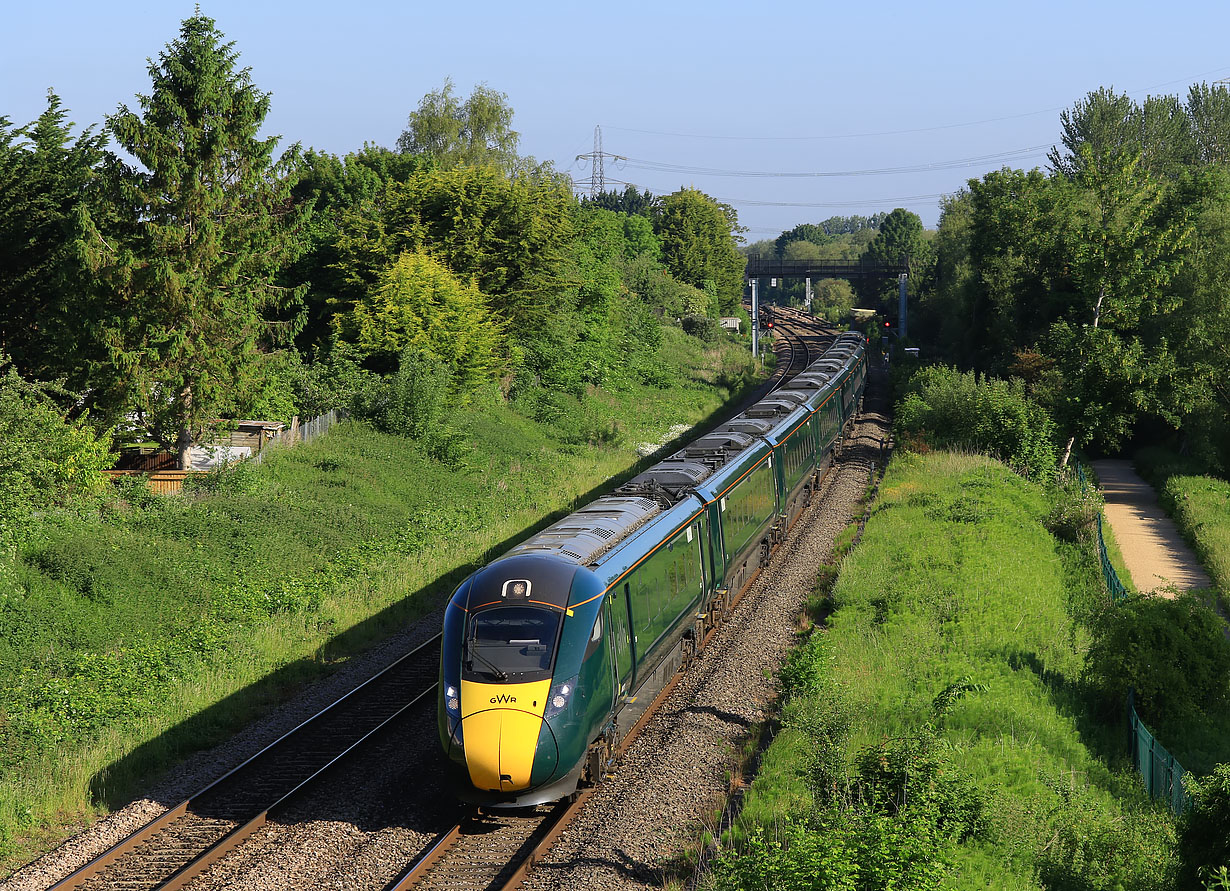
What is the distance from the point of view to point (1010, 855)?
10.8 m

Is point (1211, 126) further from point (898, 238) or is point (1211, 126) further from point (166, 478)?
point (166, 478)

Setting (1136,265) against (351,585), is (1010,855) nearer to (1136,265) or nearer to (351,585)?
(351,585)

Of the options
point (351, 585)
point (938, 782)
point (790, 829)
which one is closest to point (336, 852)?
point (790, 829)

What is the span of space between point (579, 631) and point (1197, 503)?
95.1 ft

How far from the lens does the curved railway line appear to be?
11219 millimetres

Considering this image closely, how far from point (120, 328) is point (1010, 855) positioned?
22.7 metres

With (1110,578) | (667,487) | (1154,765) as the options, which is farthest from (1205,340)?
(667,487)

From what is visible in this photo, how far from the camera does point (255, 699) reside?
663 inches

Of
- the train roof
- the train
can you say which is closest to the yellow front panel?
the train

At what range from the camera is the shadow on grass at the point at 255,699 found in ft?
45.6

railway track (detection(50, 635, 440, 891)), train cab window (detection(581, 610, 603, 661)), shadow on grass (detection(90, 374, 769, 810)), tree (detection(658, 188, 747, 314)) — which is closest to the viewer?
railway track (detection(50, 635, 440, 891))

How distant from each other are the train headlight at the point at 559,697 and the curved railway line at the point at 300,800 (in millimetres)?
1420

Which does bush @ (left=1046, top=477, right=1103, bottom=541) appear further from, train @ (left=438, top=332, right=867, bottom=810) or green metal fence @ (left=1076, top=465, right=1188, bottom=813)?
train @ (left=438, top=332, right=867, bottom=810)

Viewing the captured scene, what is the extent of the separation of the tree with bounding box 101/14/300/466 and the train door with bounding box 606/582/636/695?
16.0m
